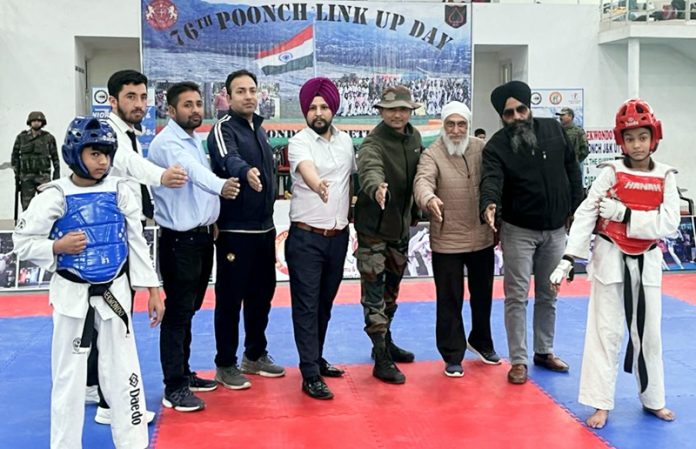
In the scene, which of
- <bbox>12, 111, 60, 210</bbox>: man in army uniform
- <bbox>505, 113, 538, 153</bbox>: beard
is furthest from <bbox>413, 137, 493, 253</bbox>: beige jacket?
<bbox>12, 111, 60, 210</bbox>: man in army uniform

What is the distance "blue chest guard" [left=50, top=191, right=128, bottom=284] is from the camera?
317 cm

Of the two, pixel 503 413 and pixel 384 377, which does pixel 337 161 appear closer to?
pixel 384 377

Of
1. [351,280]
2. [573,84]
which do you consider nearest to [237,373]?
[351,280]

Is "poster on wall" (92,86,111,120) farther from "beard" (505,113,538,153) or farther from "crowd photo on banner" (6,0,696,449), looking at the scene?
"beard" (505,113,538,153)

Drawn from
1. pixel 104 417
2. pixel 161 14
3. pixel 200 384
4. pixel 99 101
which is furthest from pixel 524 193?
pixel 161 14

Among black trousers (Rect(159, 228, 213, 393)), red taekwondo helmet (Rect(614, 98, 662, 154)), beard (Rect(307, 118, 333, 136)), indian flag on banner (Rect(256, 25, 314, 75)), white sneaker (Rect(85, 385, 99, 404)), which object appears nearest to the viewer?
red taekwondo helmet (Rect(614, 98, 662, 154))

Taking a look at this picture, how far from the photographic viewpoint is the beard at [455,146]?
4695mm

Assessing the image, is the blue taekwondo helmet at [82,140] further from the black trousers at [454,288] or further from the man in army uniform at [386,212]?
the black trousers at [454,288]

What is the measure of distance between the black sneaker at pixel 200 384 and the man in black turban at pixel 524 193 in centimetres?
201

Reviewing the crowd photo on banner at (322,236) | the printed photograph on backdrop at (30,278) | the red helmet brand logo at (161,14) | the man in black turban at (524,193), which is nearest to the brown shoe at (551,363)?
the crowd photo on banner at (322,236)

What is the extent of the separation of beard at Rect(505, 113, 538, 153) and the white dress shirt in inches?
44.8

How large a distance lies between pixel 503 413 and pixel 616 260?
112cm

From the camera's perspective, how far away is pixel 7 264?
26.4 feet

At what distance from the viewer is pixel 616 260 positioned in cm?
395
